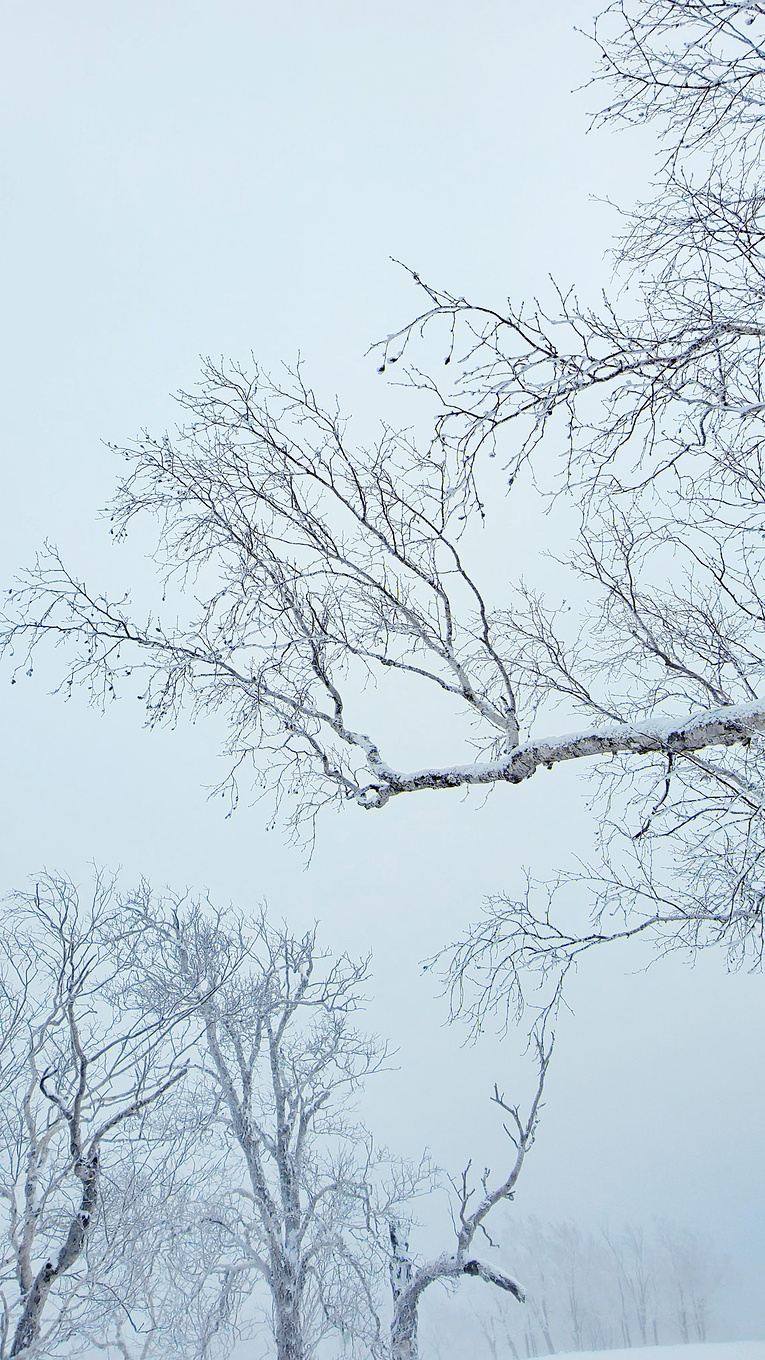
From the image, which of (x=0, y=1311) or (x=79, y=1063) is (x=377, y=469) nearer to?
(x=79, y=1063)

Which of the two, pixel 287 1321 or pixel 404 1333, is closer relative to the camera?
pixel 404 1333

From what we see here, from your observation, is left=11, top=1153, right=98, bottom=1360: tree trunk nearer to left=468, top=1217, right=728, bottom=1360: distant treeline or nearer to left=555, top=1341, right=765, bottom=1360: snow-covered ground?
left=555, top=1341, right=765, bottom=1360: snow-covered ground

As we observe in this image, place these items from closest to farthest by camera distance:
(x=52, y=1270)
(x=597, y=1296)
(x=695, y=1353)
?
1. (x=52, y=1270)
2. (x=695, y=1353)
3. (x=597, y=1296)

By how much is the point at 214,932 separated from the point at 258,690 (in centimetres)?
1056

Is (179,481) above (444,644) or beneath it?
above

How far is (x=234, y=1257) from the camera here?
11781 mm

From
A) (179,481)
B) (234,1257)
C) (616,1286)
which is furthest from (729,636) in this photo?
(616,1286)

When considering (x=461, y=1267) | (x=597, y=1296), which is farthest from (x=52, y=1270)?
(x=597, y=1296)

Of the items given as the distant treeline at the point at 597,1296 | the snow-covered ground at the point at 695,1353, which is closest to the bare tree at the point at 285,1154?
the snow-covered ground at the point at 695,1353

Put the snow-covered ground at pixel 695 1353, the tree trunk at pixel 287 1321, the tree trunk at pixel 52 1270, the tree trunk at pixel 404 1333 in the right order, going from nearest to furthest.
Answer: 1. the tree trunk at pixel 52 1270
2. the tree trunk at pixel 404 1333
3. the tree trunk at pixel 287 1321
4. the snow-covered ground at pixel 695 1353

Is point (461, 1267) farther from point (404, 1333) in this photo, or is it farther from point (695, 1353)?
point (695, 1353)

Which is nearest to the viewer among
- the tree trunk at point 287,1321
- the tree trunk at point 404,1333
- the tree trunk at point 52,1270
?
the tree trunk at point 52,1270

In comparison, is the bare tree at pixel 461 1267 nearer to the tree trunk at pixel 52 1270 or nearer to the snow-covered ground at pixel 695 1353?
the tree trunk at pixel 52 1270

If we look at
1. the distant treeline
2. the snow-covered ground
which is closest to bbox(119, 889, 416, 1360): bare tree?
the snow-covered ground
